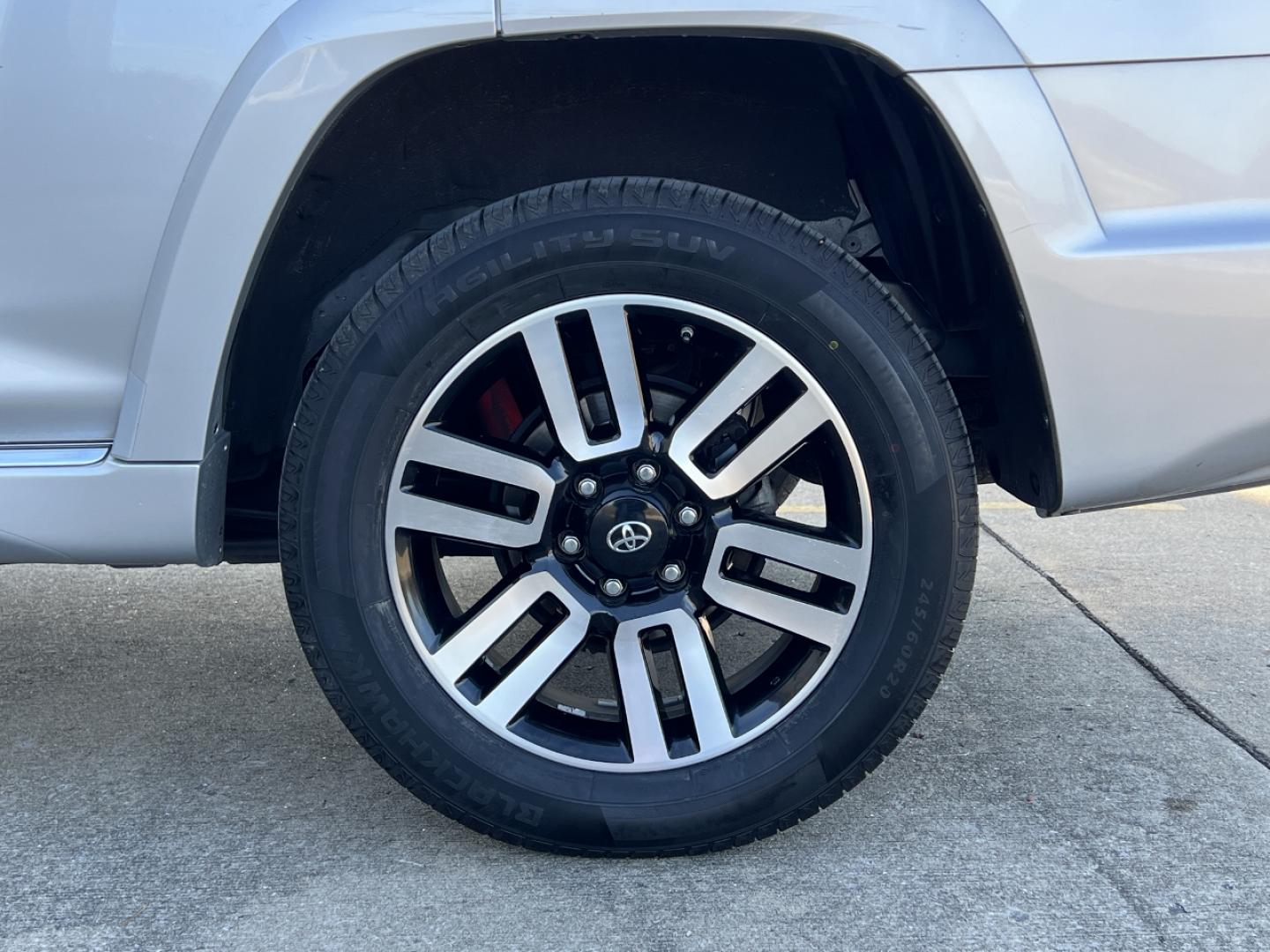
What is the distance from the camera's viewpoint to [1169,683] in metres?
2.63

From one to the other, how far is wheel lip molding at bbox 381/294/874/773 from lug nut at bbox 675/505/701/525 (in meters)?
0.09

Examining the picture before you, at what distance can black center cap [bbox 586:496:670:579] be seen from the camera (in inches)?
71.8

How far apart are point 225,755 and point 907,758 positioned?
4.54ft

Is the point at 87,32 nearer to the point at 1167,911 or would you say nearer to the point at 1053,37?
the point at 1053,37

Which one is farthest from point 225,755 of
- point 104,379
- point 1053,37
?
point 1053,37

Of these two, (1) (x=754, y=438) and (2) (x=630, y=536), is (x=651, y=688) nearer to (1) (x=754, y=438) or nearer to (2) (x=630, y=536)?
(2) (x=630, y=536)

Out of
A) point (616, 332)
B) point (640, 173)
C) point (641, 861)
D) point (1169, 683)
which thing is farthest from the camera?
point (1169, 683)

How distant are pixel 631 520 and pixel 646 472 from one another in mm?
83

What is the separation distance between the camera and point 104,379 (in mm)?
1762

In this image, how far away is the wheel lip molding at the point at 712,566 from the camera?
1.77m

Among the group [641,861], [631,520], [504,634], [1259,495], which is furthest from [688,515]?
[1259,495]

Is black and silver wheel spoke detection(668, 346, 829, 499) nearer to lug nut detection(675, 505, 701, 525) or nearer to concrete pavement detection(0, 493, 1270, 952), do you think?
lug nut detection(675, 505, 701, 525)

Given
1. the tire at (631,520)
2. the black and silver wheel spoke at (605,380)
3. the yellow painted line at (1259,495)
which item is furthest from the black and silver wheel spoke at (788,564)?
the yellow painted line at (1259,495)

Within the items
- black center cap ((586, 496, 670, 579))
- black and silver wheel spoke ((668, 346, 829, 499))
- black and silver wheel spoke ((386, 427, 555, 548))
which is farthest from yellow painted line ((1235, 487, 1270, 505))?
black and silver wheel spoke ((386, 427, 555, 548))
